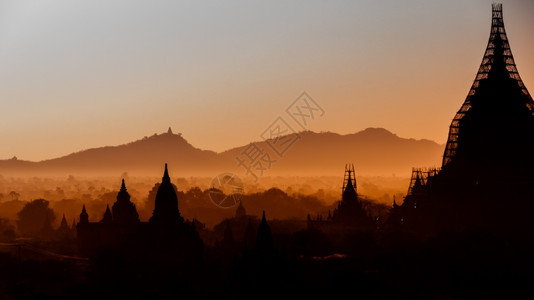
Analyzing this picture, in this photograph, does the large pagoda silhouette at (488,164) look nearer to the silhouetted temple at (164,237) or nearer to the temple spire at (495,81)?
the temple spire at (495,81)

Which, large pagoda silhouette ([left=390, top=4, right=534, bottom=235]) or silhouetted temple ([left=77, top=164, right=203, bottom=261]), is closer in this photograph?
silhouetted temple ([left=77, top=164, right=203, bottom=261])

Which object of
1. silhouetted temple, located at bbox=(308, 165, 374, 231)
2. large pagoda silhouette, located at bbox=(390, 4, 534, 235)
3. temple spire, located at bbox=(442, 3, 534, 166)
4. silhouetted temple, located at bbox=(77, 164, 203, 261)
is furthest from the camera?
silhouetted temple, located at bbox=(308, 165, 374, 231)

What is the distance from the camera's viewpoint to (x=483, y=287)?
290 ft

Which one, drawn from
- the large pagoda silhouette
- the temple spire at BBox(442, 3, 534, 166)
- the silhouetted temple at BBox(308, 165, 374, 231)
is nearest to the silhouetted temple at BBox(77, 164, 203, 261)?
the large pagoda silhouette

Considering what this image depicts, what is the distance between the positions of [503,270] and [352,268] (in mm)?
15179

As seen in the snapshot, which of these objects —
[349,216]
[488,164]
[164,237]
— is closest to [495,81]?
[488,164]

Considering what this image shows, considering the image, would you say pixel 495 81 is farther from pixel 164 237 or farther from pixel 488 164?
pixel 164 237

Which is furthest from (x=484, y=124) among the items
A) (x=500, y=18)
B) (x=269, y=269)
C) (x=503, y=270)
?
(x=269, y=269)

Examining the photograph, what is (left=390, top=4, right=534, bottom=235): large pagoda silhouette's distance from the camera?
113750 mm

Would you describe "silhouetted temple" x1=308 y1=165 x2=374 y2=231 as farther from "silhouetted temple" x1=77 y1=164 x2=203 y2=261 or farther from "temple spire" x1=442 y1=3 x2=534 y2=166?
"silhouetted temple" x1=77 y1=164 x2=203 y2=261

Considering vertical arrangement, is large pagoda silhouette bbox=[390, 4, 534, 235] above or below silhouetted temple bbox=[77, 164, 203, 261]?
above

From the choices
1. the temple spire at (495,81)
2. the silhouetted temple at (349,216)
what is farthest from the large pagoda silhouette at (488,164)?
the silhouetted temple at (349,216)

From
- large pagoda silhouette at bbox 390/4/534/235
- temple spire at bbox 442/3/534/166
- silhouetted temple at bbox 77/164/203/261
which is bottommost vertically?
silhouetted temple at bbox 77/164/203/261

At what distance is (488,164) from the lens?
11938cm
